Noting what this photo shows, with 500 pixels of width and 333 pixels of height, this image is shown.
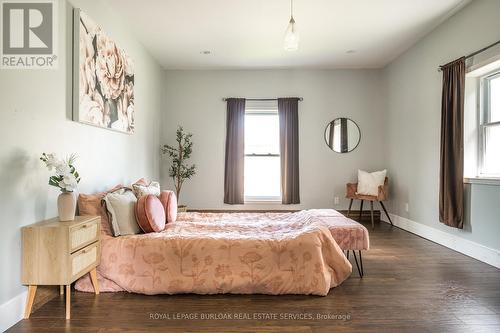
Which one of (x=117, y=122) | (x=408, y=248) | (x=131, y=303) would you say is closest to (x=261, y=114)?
(x=117, y=122)

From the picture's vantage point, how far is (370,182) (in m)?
5.04

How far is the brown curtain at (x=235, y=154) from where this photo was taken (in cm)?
549

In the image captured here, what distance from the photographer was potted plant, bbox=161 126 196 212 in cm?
524

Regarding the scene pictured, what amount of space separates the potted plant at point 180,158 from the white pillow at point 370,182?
296 cm

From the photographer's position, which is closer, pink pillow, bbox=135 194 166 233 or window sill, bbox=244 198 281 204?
pink pillow, bbox=135 194 166 233

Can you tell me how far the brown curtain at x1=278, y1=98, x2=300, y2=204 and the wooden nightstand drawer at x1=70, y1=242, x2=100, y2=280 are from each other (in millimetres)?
3684

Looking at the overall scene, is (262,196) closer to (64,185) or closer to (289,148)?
(289,148)

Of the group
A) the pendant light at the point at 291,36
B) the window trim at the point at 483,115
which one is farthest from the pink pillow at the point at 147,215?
the window trim at the point at 483,115

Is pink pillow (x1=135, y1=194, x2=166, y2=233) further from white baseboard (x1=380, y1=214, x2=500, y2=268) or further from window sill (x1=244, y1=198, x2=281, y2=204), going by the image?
white baseboard (x1=380, y1=214, x2=500, y2=268)

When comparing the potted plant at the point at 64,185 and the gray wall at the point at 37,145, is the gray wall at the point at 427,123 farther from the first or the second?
the gray wall at the point at 37,145

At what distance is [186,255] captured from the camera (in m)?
2.36

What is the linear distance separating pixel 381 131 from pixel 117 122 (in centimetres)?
459

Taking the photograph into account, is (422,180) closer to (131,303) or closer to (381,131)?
(381,131)

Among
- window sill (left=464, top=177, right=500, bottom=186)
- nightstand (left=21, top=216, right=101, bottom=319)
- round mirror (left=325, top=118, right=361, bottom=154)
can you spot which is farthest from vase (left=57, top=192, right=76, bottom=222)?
round mirror (left=325, top=118, right=361, bottom=154)
